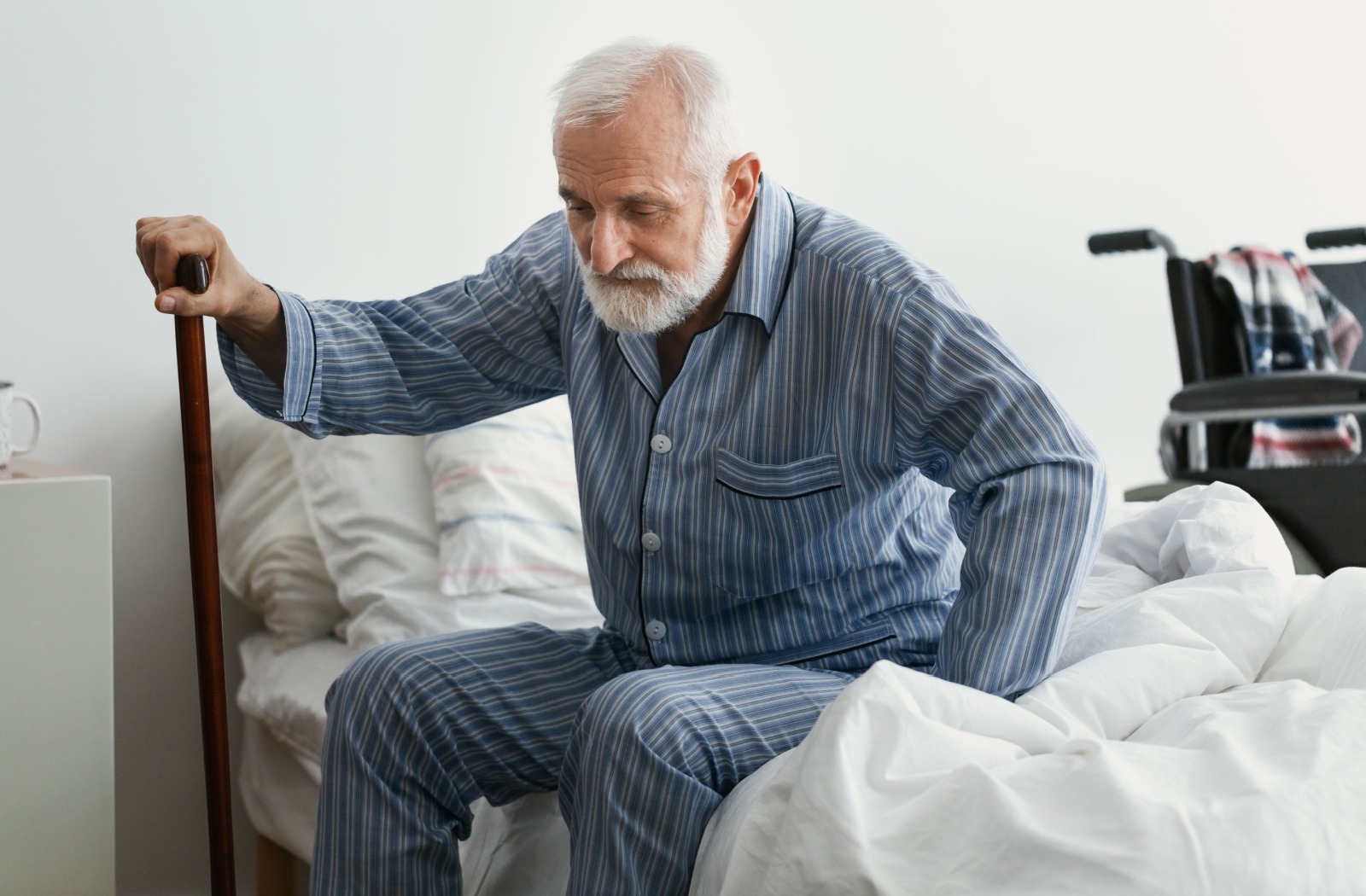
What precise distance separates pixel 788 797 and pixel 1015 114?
226cm

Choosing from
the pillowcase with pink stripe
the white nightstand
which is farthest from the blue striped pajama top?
the pillowcase with pink stripe

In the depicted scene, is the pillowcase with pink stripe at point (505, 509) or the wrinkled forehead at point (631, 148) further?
the pillowcase with pink stripe at point (505, 509)

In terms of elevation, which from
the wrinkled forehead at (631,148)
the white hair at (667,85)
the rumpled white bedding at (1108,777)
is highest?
the white hair at (667,85)

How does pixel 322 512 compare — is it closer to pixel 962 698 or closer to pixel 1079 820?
pixel 962 698

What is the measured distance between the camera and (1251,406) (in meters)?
2.34

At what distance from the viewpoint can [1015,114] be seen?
2.83m

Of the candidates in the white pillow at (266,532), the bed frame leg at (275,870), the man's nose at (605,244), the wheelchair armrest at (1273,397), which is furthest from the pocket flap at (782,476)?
the wheelchair armrest at (1273,397)

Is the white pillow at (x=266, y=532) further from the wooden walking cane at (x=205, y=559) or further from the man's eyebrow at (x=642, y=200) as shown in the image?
the man's eyebrow at (x=642, y=200)

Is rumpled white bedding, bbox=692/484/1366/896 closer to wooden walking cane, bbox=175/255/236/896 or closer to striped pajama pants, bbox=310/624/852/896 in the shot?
striped pajama pants, bbox=310/624/852/896

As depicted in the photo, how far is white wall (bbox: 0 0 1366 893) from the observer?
191 centimetres

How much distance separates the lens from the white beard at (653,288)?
1.26 m

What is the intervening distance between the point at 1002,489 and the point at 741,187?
16.5 inches

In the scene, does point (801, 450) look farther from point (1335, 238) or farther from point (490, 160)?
point (1335, 238)

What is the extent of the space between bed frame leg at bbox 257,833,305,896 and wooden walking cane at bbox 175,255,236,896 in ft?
2.21
